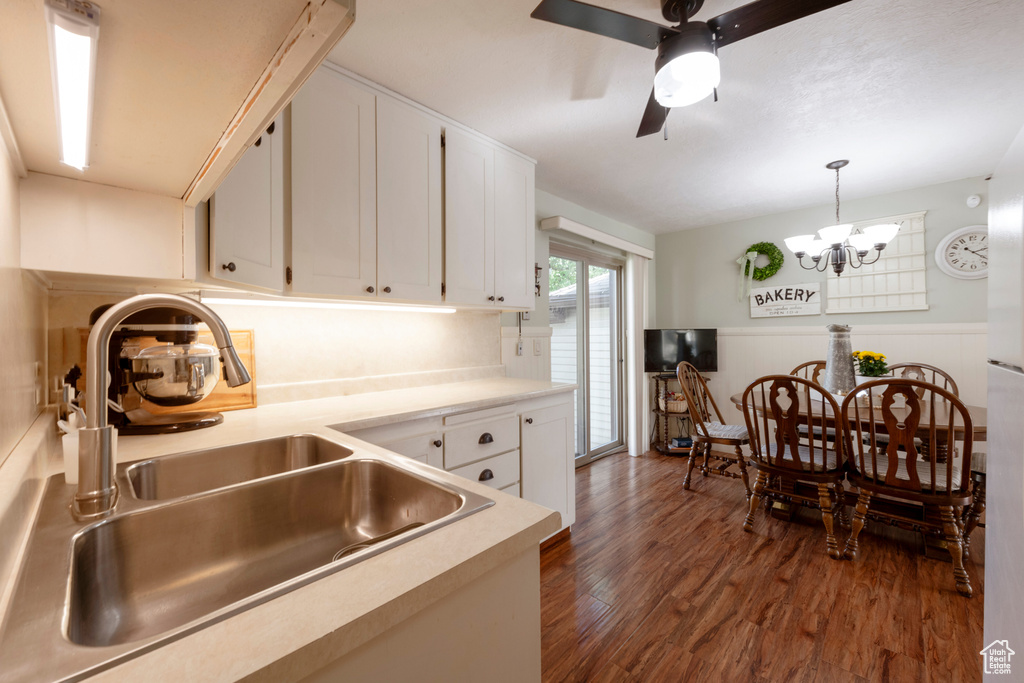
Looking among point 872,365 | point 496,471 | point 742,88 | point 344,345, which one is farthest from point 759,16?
point 872,365

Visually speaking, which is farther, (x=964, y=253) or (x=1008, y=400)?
(x=964, y=253)

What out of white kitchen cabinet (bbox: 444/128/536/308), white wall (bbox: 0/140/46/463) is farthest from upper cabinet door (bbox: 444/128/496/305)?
white wall (bbox: 0/140/46/463)

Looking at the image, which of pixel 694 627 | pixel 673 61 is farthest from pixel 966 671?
pixel 673 61

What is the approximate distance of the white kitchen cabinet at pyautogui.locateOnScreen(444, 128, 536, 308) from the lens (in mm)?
2305

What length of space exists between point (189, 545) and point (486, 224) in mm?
2040

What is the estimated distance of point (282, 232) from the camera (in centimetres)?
166

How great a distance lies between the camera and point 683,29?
1.45 meters

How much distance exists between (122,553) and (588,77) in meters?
2.25

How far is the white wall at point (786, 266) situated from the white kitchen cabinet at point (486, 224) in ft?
8.68

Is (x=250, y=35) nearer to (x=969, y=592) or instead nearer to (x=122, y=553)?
(x=122, y=553)

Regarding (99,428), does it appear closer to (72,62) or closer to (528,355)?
(72,62)

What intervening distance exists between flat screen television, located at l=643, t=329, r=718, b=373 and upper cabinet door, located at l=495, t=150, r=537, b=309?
212 cm

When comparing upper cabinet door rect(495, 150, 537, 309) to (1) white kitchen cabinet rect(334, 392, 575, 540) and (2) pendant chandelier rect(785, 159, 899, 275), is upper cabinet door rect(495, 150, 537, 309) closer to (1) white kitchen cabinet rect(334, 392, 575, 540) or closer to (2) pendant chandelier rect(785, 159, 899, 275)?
(1) white kitchen cabinet rect(334, 392, 575, 540)

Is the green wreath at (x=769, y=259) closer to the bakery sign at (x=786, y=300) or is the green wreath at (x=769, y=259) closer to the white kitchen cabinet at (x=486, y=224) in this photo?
the bakery sign at (x=786, y=300)
